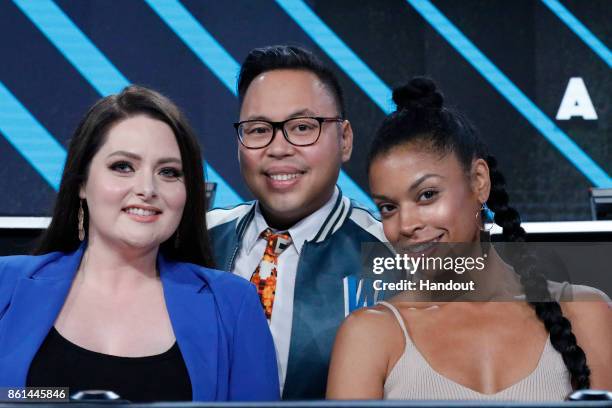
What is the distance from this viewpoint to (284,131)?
2281 millimetres

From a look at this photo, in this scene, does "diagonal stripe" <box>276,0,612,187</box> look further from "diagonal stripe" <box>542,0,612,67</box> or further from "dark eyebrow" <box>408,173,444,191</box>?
"dark eyebrow" <box>408,173,444,191</box>

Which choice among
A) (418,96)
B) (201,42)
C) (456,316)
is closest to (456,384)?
(456,316)

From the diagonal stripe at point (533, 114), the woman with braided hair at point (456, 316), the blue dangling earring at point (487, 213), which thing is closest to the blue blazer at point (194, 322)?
the woman with braided hair at point (456, 316)

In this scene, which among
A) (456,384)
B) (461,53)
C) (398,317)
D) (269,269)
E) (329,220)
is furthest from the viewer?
(461,53)

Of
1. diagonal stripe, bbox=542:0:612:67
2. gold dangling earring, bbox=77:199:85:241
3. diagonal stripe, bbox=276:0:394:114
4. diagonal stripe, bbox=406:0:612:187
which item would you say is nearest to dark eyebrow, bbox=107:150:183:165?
gold dangling earring, bbox=77:199:85:241

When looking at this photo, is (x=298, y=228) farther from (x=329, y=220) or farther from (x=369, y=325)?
(x=369, y=325)

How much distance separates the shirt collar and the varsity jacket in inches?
0.6

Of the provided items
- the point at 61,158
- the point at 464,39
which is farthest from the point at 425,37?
the point at 61,158

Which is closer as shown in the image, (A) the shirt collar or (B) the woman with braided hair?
(B) the woman with braided hair

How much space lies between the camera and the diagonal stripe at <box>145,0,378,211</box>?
506 cm

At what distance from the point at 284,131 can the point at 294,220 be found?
0.26 metres

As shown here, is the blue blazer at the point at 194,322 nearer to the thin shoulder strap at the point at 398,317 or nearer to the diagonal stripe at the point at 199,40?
the thin shoulder strap at the point at 398,317

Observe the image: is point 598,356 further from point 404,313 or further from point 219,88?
point 219,88

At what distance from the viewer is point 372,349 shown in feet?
5.82
